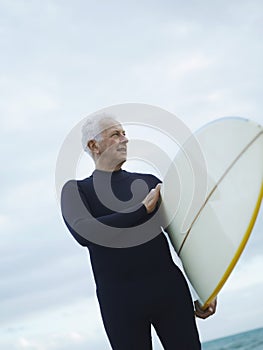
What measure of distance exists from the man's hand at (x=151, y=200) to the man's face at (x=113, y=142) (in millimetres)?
234

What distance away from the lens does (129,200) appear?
285 centimetres

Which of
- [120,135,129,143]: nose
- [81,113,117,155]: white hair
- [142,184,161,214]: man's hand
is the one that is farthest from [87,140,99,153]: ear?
[142,184,161,214]: man's hand

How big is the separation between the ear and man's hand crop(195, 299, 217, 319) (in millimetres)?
809

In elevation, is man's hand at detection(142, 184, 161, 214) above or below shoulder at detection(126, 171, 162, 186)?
below

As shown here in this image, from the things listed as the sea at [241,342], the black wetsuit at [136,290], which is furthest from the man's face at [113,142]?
the sea at [241,342]

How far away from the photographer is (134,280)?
2.72 m

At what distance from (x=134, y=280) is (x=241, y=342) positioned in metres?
26.5

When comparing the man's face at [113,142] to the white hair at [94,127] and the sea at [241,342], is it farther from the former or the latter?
the sea at [241,342]

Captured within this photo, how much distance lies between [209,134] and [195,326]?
826 millimetres

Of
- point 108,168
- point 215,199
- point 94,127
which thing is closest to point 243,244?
point 215,199

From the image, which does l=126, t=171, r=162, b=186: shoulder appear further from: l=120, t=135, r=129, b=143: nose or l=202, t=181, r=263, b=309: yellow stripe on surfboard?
l=202, t=181, r=263, b=309: yellow stripe on surfboard

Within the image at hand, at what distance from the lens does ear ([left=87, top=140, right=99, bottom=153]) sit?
2.88 m

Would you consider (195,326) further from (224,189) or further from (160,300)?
(224,189)

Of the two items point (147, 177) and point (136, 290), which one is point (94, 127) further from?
point (136, 290)
